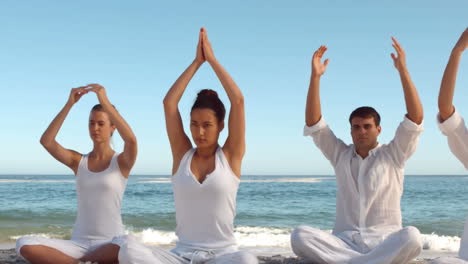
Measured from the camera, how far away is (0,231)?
37.5ft

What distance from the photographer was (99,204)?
189 inches

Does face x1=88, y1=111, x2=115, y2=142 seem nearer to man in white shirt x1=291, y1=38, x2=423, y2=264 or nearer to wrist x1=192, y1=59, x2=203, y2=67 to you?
wrist x1=192, y1=59, x2=203, y2=67

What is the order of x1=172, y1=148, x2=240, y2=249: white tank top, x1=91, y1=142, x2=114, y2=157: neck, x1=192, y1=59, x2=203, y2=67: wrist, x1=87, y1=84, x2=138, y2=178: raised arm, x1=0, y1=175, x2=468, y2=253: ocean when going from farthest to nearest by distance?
x1=0, y1=175, x2=468, y2=253: ocean → x1=91, y1=142, x2=114, y2=157: neck → x1=87, y1=84, x2=138, y2=178: raised arm → x1=192, y1=59, x2=203, y2=67: wrist → x1=172, y1=148, x2=240, y2=249: white tank top

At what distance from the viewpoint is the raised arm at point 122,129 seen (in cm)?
458

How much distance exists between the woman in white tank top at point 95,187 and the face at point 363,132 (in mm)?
1992

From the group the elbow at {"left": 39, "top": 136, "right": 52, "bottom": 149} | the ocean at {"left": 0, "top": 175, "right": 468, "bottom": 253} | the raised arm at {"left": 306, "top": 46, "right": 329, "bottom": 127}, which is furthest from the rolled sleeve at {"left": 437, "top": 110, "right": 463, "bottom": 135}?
the ocean at {"left": 0, "top": 175, "right": 468, "bottom": 253}

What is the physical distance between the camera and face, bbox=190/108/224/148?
3633 mm

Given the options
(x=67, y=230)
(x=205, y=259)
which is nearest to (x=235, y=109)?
(x=205, y=259)

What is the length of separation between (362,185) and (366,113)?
65 centimetres

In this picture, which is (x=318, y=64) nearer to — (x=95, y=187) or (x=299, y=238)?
(x=299, y=238)

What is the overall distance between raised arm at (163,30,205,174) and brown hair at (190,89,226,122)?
142 mm

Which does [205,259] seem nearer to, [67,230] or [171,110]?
[171,110]

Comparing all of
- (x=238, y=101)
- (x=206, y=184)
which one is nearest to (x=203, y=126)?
(x=238, y=101)

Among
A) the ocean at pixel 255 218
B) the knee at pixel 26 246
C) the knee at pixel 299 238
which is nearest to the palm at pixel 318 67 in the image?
the knee at pixel 299 238
